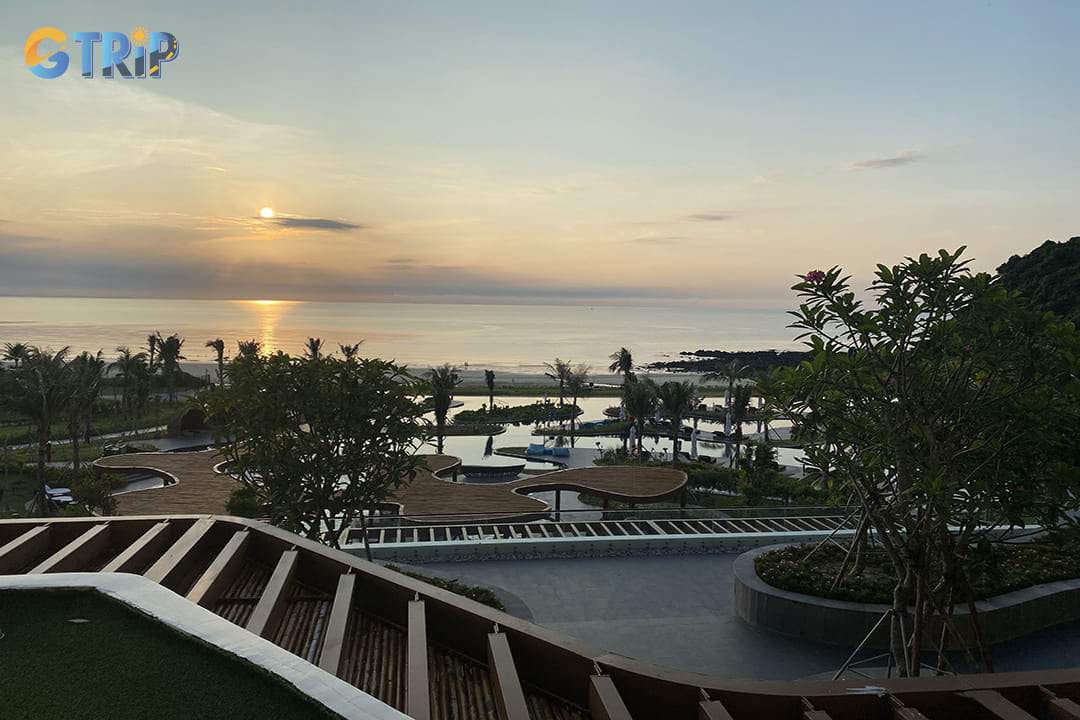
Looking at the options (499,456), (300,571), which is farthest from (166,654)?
(499,456)

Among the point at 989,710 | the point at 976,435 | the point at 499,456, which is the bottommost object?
the point at 499,456

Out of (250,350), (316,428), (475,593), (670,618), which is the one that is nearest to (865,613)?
(670,618)

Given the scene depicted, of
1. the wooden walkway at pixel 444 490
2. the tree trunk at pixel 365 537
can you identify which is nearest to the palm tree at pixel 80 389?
the wooden walkway at pixel 444 490

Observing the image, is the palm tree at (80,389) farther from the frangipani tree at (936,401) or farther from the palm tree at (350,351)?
the frangipani tree at (936,401)

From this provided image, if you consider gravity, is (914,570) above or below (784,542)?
above

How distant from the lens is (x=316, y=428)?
30.7 ft

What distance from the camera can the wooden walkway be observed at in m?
14.9

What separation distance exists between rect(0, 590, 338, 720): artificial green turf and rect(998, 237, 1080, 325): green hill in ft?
118

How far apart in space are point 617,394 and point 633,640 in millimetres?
58496

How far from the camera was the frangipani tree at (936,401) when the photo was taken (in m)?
5.23

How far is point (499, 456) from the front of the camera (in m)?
32.8

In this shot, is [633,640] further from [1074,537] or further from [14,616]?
[14,616]

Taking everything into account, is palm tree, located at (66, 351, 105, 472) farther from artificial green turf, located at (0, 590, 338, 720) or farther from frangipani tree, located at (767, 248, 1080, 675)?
frangipani tree, located at (767, 248, 1080, 675)

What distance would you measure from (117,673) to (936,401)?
628 centimetres
